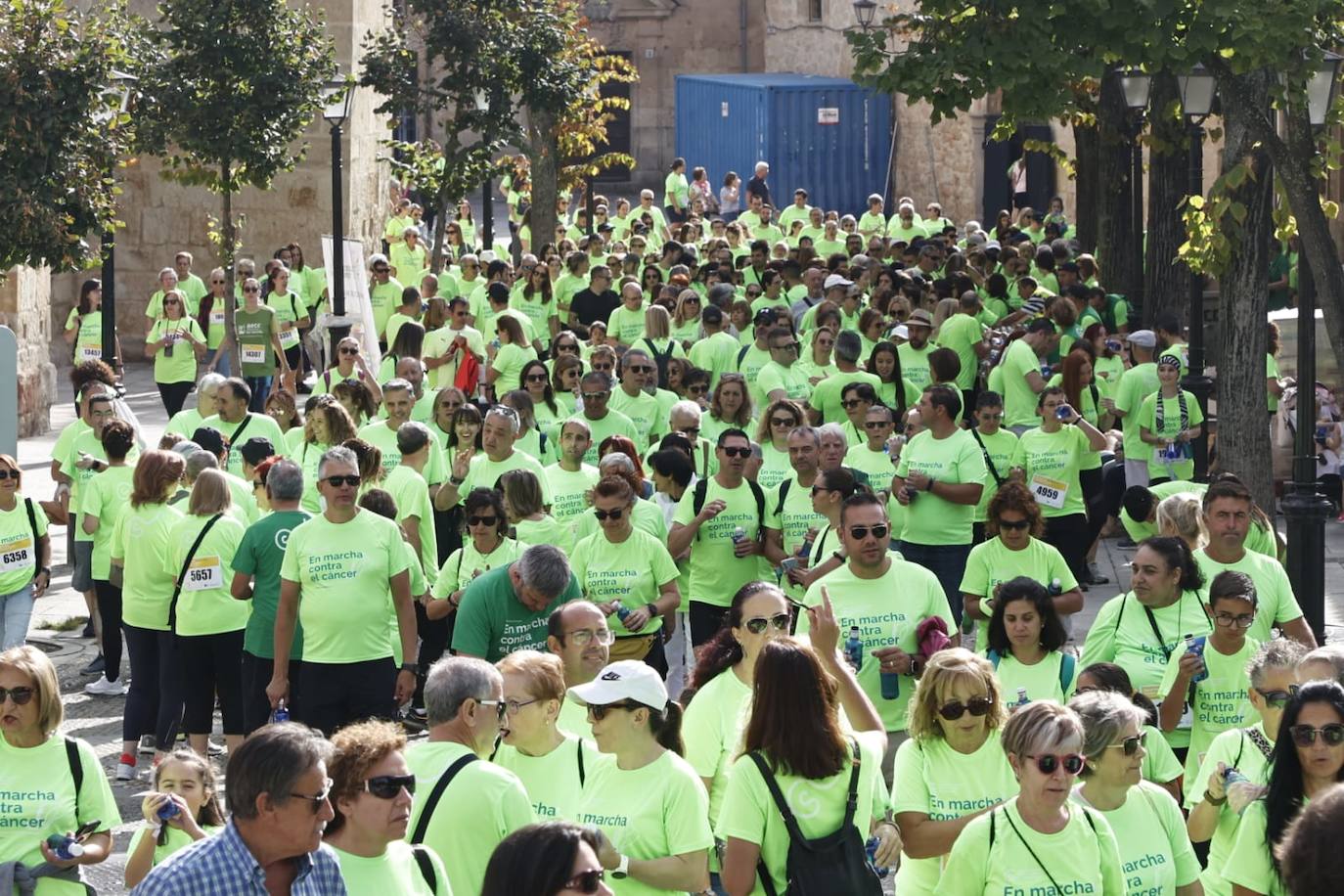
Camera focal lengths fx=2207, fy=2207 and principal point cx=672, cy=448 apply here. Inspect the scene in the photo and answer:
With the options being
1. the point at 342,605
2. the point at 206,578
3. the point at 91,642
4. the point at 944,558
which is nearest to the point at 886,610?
the point at 342,605

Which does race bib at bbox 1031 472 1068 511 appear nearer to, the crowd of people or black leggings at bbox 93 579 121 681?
the crowd of people

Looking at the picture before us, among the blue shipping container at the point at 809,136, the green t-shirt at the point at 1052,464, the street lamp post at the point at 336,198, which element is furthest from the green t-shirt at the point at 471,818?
the blue shipping container at the point at 809,136

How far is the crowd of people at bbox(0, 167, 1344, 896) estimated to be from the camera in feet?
19.0

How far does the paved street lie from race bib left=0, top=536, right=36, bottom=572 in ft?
2.89

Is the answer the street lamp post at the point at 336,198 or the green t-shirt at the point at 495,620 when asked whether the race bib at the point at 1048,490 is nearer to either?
the green t-shirt at the point at 495,620

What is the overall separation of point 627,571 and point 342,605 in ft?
4.06

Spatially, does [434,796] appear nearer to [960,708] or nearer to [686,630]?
[960,708]

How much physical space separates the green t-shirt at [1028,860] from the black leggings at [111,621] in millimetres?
7107

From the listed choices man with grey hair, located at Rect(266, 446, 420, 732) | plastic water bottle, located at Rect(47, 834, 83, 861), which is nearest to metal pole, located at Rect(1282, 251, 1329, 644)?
man with grey hair, located at Rect(266, 446, 420, 732)

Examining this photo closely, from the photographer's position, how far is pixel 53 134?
584 inches

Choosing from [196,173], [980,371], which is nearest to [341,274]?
[196,173]

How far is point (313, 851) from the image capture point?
16.1 ft

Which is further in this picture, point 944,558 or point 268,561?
point 944,558

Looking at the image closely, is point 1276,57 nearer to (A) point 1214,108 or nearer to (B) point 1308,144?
(B) point 1308,144
